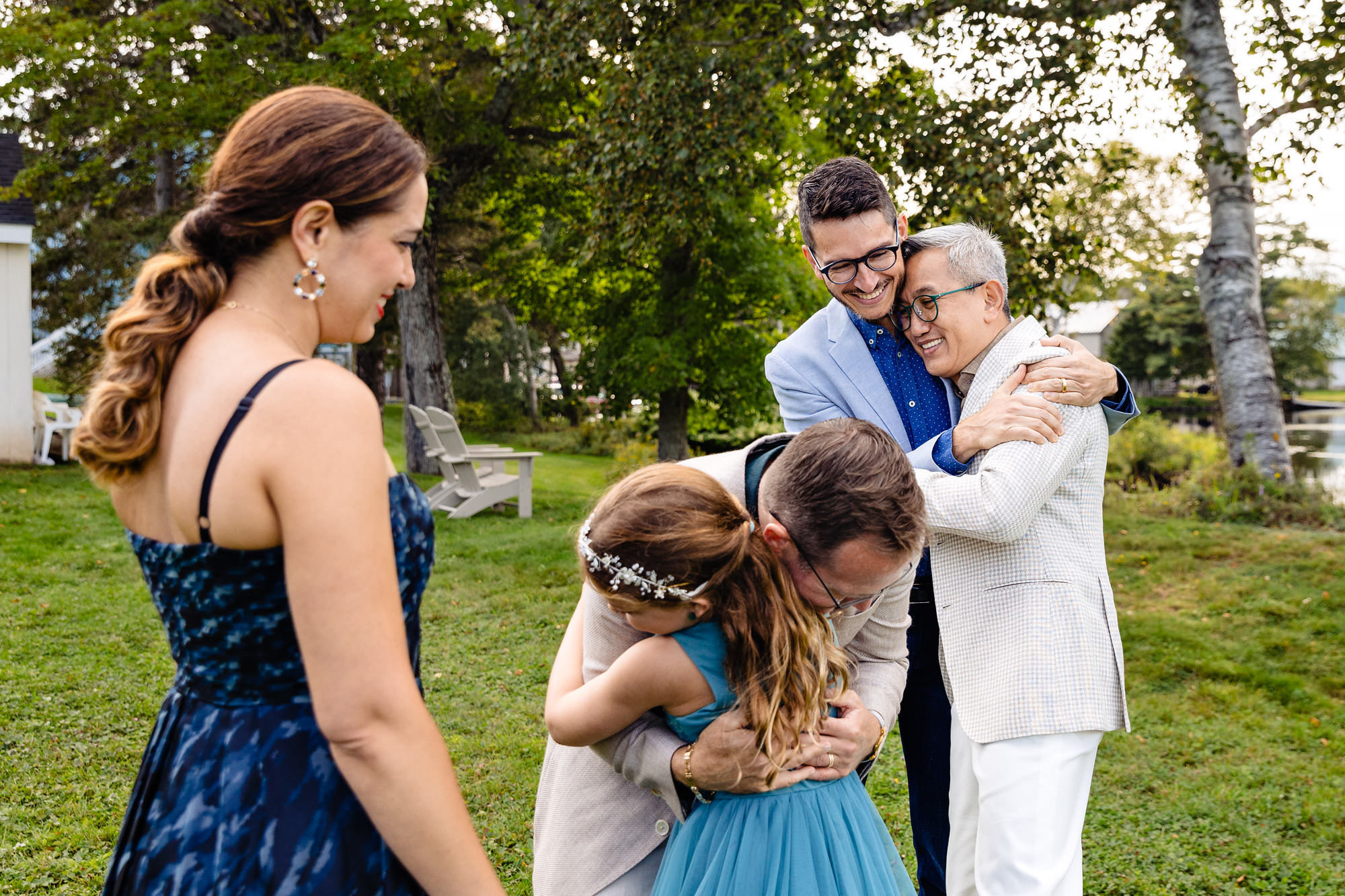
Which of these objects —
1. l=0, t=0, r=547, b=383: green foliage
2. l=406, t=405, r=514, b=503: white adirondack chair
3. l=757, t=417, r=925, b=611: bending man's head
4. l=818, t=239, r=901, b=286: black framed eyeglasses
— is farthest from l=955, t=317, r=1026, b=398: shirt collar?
l=0, t=0, r=547, b=383: green foliage

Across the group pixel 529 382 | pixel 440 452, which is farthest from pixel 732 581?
pixel 529 382

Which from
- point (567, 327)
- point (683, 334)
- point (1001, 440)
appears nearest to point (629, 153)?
point (683, 334)

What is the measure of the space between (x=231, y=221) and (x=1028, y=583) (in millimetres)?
1997

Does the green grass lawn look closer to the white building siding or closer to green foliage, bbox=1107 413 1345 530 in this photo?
green foliage, bbox=1107 413 1345 530

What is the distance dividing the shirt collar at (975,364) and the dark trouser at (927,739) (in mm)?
591

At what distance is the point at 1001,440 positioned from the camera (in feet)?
Result: 7.90

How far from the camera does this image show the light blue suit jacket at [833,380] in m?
2.92

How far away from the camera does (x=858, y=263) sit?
8.89 feet

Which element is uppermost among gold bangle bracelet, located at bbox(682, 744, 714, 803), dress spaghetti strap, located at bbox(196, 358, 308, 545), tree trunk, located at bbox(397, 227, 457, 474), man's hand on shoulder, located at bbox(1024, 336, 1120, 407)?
tree trunk, located at bbox(397, 227, 457, 474)

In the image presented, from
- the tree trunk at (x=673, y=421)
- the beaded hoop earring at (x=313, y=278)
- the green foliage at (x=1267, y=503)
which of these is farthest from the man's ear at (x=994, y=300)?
the tree trunk at (x=673, y=421)

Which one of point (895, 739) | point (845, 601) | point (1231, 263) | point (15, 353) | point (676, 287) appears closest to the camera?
point (845, 601)

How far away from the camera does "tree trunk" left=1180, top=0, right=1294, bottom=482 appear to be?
29.2 feet

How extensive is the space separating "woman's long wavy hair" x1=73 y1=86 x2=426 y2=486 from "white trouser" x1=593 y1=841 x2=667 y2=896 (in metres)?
1.26

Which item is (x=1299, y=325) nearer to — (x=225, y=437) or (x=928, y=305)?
(x=928, y=305)
